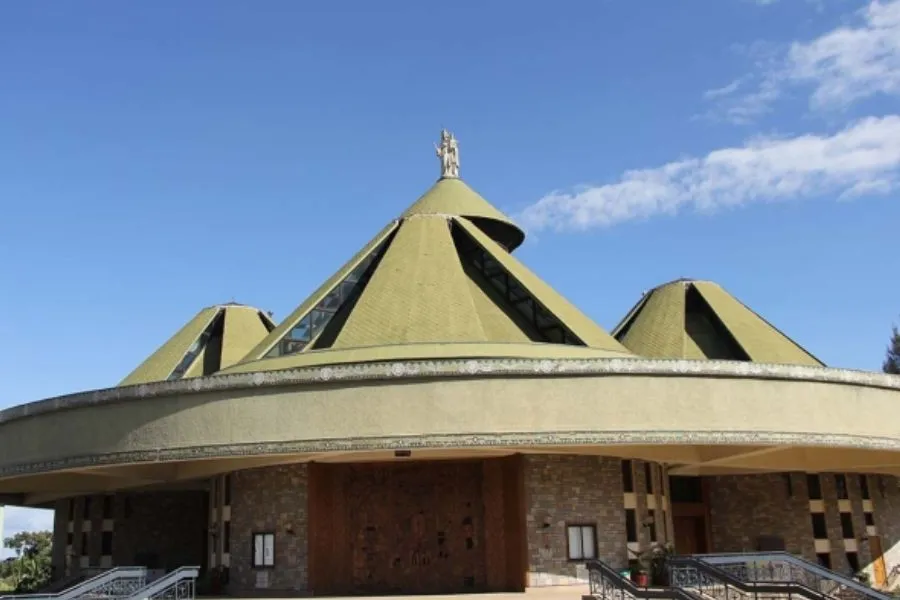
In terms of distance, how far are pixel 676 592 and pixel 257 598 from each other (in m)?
10.7

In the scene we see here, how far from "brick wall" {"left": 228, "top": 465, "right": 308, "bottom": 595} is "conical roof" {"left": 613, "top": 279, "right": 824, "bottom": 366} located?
536 inches

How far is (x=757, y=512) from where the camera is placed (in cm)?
3177

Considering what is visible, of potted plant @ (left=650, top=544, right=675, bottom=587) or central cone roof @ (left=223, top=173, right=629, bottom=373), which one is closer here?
potted plant @ (left=650, top=544, right=675, bottom=587)

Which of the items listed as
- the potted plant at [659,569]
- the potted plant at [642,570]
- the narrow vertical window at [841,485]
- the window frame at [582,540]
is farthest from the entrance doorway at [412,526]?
→ the narrow vertical window at [841,485]

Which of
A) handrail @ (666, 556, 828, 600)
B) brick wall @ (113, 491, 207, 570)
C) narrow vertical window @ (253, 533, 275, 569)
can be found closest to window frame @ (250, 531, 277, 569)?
narrow vertical window @ (253, 533, 275, 569)

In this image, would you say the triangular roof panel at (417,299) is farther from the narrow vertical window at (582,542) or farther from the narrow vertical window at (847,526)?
the narrow vertical window at (847,526)

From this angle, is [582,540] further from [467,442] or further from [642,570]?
[467,442]

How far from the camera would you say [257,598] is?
917 inches

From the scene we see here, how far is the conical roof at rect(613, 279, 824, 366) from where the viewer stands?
3238 cm

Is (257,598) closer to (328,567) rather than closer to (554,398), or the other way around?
(328,567)

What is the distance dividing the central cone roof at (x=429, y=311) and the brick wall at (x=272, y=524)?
10.1 ft

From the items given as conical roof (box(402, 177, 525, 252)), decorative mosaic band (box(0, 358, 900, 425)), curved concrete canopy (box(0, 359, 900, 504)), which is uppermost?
conical roof (box(402, 177, 525, 252))

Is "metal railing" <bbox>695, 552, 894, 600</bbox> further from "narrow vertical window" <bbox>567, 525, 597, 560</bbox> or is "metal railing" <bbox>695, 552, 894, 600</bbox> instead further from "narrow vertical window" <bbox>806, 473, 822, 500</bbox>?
"narrow vertical window" <bbox>806, 473, 822, 500</bbox>

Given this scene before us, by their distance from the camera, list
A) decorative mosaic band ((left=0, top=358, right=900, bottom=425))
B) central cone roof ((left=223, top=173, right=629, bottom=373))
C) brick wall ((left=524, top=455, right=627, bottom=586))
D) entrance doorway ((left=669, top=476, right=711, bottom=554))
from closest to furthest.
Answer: decorative mosaic band ((left=0, top=358, right=900, bottom=425)), brick wall ((left=524, top=455, right=627, bottom=586)), central cone roof ((left=223, top=173, right=629, bottom=373)), entrance doorway ((left=669, top=476, right=711, bottom=554))
